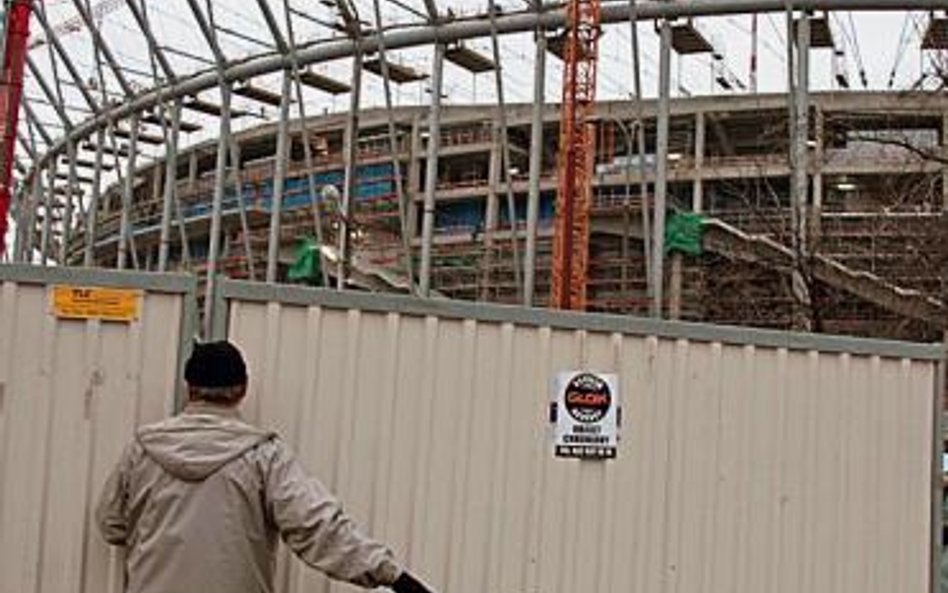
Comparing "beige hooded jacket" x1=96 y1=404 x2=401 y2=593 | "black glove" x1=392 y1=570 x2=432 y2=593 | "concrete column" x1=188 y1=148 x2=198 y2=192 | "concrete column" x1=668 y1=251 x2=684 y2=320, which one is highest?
"concrete column" x1=188 y1=148 x2=198 y2=192

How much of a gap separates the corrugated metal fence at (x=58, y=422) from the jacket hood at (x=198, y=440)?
1.16 ft

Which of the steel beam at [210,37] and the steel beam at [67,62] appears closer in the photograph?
the steel beam at [210,37]

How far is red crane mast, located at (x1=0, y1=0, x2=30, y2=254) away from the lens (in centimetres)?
1913

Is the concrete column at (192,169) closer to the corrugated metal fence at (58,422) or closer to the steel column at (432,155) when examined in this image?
the steel column at (432,155)

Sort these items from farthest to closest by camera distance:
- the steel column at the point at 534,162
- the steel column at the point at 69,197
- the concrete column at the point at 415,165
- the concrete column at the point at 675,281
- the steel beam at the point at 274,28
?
the steel column at the point at 69,197, the concrete column at the point at 415,165, the steel beam at the point at 274,28, the concrete column at the point at 675,281, the steel column at the point at 534,162

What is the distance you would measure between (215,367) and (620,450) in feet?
5.28

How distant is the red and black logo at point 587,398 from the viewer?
4555 mm

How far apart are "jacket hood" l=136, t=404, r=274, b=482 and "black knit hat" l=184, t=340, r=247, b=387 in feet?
0.26

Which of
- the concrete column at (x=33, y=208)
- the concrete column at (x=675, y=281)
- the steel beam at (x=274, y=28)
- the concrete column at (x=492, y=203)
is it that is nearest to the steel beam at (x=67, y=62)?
the steel beam at (x=274, y=28)

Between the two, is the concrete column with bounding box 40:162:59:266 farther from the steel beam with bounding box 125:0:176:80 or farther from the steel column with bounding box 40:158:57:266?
the steel beam with bounding box 125:0:176:80

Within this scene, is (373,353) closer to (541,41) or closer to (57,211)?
(541,41)

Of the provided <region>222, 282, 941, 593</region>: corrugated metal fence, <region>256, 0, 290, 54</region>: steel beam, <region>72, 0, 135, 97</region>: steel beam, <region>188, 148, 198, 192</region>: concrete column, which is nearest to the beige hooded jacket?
<region>222, 282, 941, 593</region>: corrugated metal fence

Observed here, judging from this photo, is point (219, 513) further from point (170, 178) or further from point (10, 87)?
point (170, 178)

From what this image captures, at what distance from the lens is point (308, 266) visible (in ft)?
107
